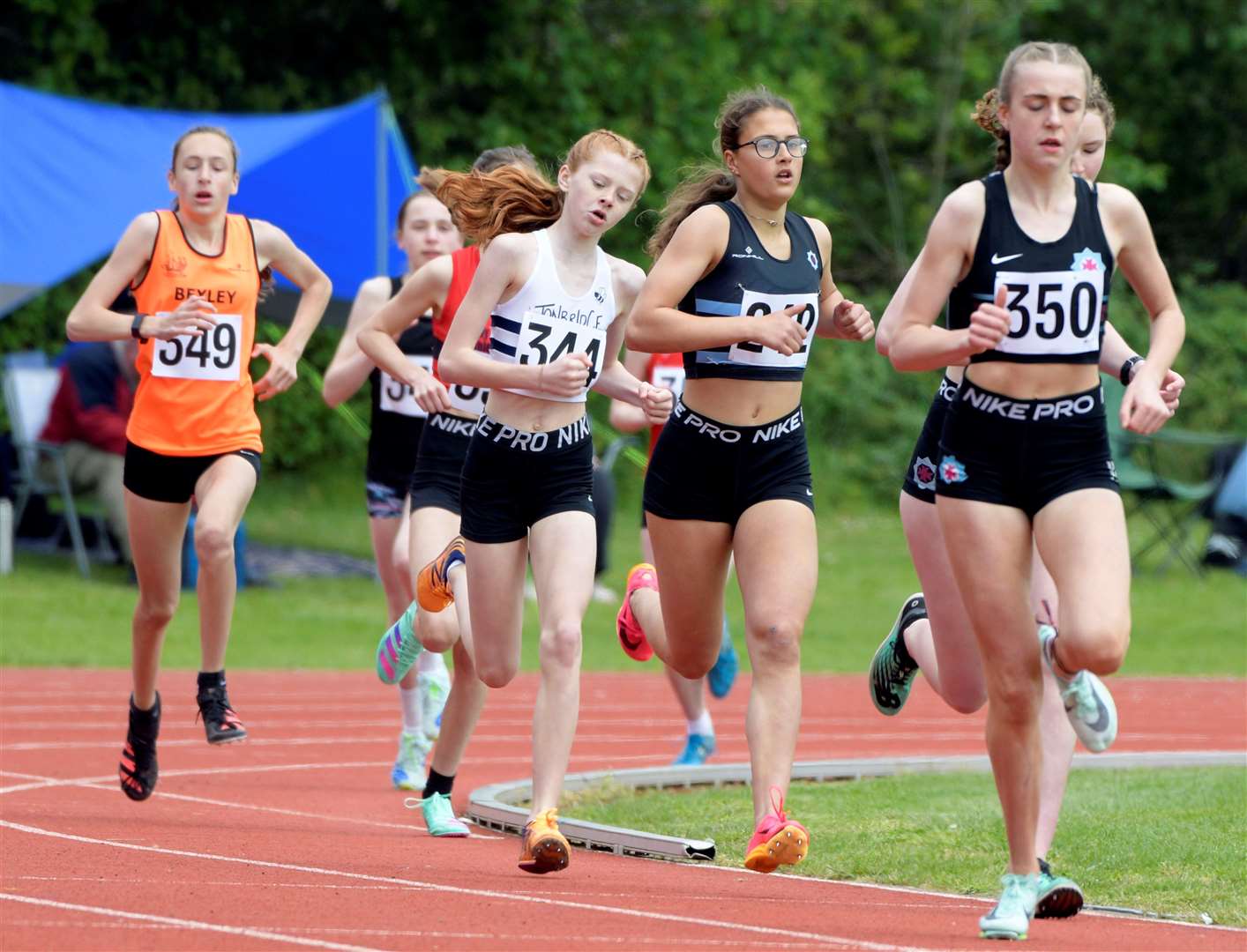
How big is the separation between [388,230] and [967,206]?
12400 millimetres

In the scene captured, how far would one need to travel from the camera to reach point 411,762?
9.04 meters

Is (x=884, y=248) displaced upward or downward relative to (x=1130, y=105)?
downward

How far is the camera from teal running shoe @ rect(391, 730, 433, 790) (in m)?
9.01

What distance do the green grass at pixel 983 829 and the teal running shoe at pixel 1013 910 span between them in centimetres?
76

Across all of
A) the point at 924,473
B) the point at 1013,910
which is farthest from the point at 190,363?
the point at 1013,910

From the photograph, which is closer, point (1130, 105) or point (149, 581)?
point (149, 581)

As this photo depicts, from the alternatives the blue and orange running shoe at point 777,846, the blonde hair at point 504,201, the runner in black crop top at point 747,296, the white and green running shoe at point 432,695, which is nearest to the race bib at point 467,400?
the blonde hair at point 504,201

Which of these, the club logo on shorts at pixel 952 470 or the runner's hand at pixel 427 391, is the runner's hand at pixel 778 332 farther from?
the runner's hand at pixel 427 391

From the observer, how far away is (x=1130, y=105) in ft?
106

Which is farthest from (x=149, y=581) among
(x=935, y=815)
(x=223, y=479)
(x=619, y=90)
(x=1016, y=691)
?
(x=619, y=90)

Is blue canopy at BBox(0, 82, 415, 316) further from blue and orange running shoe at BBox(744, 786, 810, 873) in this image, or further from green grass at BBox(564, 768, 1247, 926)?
blue and orange running shoe at BBox(744, 786, 810, 873)

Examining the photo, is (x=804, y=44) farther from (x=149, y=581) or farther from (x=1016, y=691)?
(x=1016, y=691)

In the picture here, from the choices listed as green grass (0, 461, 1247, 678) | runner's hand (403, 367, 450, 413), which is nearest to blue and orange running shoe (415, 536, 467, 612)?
runner's hand (403, 367, 450, 413)

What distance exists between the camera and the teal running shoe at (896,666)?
7.10m
